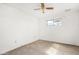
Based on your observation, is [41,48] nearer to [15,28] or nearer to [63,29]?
[63,29]

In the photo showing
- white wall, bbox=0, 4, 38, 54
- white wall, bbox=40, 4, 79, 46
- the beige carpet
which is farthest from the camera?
the beige carpet

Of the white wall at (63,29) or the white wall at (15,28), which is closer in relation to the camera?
the white wall at (63,29)

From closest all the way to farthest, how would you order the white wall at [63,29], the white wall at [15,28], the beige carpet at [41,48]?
1. the white wall at [63,29]
2. the white wall at [15,28]
3. the beige carpet at [41,48]

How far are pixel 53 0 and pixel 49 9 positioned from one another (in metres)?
1.17

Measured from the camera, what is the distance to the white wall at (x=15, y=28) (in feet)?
9.75

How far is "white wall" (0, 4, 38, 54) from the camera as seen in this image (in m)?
2.97

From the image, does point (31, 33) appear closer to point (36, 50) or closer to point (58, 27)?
point (36, 50)

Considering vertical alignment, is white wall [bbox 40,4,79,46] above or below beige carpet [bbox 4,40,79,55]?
above

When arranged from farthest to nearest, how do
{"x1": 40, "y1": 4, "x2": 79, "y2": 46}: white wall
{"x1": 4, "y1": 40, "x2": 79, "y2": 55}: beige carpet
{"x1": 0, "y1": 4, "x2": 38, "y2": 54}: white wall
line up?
{"x1": 4, "y1": 40, "x2": 79, "y2": 55}: beige carpet
{"x1": 0, "y1": 4, "x2": 38, "y2": 54}: white wall
{"x1": 40, "y1": 4, "x2": 79, "y2": 46}: white wall

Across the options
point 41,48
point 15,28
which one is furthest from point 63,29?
point 15,28

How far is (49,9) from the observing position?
2.88 m

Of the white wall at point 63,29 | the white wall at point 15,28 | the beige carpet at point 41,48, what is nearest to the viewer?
the white wall at point 63,29

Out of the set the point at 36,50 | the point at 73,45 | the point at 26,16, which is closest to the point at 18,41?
the point at 36,50

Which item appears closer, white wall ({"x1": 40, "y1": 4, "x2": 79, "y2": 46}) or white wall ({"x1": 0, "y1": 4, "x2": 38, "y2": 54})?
white wall ({"x1": 40, "y1": 4, "x2": 79, "y2": 46})
